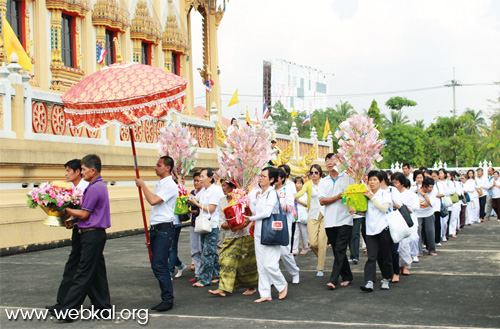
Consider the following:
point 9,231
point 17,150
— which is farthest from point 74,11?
→ point 9,231

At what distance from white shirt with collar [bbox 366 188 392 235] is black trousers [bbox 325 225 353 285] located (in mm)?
331

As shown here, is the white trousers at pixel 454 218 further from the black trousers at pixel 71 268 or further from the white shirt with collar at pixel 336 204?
the black trousers at pixel 71 268

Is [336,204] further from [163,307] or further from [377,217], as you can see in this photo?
[163,307]

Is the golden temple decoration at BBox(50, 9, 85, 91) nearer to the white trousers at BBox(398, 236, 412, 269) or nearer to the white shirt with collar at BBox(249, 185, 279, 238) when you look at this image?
the white shirt with collar at BBox(249, 185, 279, 238)

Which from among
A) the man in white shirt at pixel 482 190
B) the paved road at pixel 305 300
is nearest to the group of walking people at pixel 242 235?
the paved road at pixel 305 300

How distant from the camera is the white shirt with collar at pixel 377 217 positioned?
324 inches

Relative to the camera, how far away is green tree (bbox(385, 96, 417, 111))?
188 feet

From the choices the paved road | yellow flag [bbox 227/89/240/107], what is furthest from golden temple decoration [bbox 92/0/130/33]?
the paved road

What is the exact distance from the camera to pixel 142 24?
20.3m

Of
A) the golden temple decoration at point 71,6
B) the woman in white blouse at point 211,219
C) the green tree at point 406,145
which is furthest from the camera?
the green tree at point 406,145

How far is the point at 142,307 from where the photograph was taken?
23.4 ft

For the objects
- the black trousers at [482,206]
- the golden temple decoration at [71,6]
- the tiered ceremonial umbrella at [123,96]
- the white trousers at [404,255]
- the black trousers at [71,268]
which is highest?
the golden temple decoration at [71,6]

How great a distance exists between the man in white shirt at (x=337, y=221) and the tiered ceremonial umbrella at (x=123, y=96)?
2.65 m
